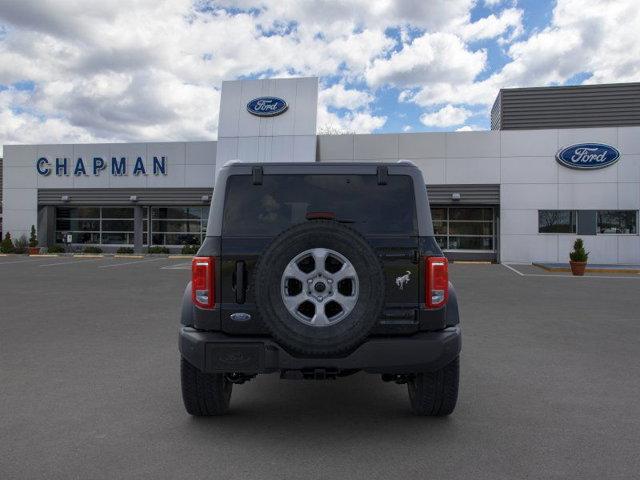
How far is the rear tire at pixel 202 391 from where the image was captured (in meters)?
4.02

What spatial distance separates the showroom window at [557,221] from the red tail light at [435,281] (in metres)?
23.7

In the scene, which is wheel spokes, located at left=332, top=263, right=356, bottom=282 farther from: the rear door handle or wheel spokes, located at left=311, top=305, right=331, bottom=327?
the rear door handle

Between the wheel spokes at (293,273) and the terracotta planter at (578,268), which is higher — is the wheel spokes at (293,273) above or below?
above

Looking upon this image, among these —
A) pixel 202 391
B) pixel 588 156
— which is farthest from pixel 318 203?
pixel 588 156

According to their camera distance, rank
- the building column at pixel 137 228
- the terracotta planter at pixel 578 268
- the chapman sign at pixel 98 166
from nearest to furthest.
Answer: the terracotta planter at pixel 578 268
the chapman sign at pixel 98 166
the building column at pixel 137 228

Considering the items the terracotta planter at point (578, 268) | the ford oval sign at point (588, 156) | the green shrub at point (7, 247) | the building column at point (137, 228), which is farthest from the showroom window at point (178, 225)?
the terracotta planter at point (578, 268)

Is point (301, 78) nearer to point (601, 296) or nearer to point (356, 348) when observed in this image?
point (601, 296)

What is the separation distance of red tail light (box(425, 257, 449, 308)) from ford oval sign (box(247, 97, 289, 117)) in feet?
79.6

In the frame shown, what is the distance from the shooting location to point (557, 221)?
2522 cm

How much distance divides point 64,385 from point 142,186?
Answer: 2669cm

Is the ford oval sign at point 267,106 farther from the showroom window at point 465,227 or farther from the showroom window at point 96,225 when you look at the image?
the showroom window at point 96,225

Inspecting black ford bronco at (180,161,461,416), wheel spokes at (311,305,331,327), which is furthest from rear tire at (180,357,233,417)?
wheel spokes at (311,305,331,327)

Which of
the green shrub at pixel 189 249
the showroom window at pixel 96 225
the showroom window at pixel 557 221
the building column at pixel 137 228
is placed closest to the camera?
the showroom window at pixel 557 221

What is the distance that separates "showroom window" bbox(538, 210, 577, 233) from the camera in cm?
2509
